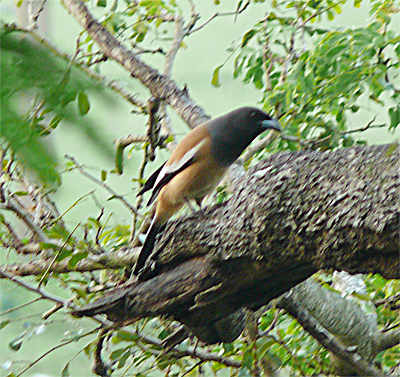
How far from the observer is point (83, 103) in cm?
51

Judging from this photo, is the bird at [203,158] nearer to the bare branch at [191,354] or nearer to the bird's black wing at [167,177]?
the bird's black wing at [167,177]

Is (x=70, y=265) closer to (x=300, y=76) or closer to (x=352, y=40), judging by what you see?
(x=300, y=76)

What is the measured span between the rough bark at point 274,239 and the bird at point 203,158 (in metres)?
0.46

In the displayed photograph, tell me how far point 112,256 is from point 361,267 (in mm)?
951

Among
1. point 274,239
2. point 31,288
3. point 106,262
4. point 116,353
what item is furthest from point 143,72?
point 274,239

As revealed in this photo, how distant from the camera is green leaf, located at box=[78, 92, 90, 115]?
493mm

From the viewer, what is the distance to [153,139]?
226 centimetres

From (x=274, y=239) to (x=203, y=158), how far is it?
0.80 m

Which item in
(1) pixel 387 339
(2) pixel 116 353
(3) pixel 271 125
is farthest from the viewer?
(3) pixel 271 125

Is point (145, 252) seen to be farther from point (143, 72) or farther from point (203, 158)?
point (143, 72)

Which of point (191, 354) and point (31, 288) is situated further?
point (191, 354)

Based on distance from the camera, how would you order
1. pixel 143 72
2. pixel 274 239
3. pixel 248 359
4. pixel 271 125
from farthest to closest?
pixel 143 72 → pixel 271 125 → pixel 248 359 → pixel 274 239

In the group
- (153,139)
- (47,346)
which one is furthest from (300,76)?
(47,346)

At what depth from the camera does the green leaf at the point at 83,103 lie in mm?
493
